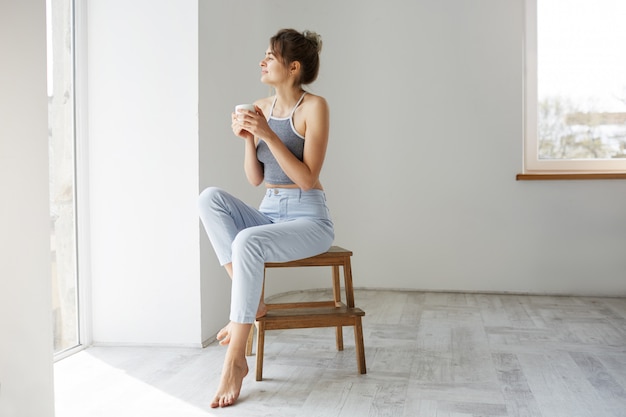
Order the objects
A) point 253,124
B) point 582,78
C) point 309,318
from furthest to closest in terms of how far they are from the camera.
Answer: point 582,78, point 309,318, point 253,124

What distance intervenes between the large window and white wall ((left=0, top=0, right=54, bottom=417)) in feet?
9.69

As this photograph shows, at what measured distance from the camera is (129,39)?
2.57 metres

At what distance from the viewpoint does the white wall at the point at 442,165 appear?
12.0ft

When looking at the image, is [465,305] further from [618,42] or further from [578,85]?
[618,42]

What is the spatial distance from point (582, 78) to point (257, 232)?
8.56 feet

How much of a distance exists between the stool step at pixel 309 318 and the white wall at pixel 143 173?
576 millimetres

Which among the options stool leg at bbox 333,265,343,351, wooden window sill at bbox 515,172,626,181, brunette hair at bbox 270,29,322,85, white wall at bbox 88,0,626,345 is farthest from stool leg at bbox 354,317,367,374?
wooden window sill at bbox 515,172,626,181

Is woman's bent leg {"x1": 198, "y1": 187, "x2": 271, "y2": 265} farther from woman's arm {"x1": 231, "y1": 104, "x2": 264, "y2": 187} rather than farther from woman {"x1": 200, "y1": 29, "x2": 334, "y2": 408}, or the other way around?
woman's arm {"x1": 231, "y1": 104, "x2": 264, "y2": 187}

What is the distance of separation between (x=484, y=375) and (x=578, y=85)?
2.26 meters

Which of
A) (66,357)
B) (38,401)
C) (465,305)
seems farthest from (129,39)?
(465,305)

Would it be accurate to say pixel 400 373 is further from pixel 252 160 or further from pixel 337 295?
pixel 252 160

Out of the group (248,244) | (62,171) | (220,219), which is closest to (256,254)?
(248,244)

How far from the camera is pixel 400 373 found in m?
2.17

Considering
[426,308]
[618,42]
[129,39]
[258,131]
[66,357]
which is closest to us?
[258,131]
